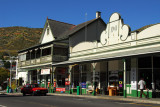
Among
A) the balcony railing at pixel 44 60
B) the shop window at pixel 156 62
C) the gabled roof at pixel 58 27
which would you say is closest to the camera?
the shop window at pixel 156 62

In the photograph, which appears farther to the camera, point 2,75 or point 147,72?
point 2,75

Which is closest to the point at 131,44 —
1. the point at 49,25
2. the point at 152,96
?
the point at 152,96

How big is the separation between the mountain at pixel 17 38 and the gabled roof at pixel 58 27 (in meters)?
70.4

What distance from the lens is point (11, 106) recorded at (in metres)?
15.2

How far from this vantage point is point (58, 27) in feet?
134

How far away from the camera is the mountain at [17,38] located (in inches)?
4668

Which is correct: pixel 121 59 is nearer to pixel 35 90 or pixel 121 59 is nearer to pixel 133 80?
pixel 133 80

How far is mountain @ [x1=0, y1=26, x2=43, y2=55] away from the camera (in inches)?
4668

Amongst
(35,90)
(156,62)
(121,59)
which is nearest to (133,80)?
(121,59)

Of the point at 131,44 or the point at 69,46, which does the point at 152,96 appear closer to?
the point at 131,44

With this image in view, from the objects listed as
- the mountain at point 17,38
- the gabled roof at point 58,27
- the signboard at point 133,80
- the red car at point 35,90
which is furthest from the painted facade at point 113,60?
the mountain at point 17,38

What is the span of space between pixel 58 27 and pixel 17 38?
92.0m

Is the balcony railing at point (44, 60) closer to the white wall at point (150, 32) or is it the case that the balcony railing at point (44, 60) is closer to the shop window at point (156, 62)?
the white wall at point (150, 32)

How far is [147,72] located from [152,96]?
215cm
